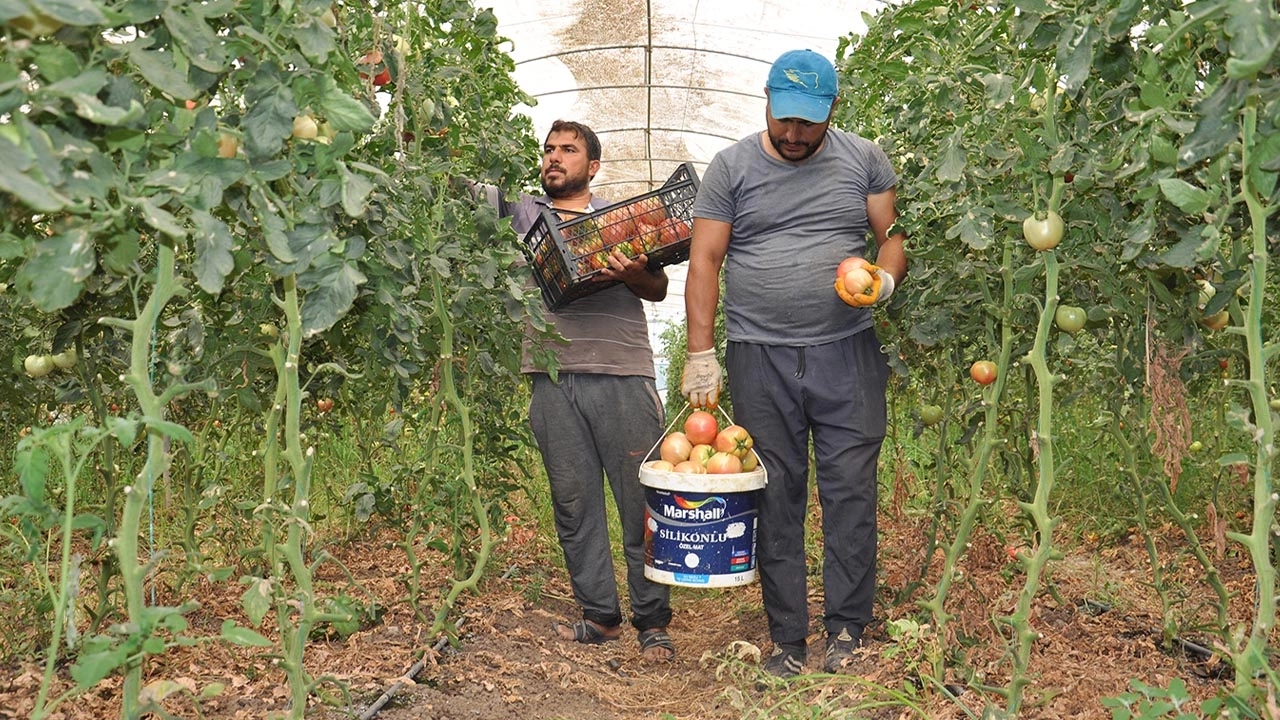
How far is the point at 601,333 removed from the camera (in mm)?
3646

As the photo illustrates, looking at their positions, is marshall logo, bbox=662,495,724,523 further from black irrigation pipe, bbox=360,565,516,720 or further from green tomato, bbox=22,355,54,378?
green tomato, bbox=22,355,54,378

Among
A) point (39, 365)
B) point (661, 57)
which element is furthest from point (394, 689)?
point (661, 57)

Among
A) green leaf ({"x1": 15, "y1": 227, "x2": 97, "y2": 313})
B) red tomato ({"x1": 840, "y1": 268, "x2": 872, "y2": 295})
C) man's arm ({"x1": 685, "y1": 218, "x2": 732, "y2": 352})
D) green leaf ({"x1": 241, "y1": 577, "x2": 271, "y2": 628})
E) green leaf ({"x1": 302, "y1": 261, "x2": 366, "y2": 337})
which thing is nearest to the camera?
green leaf ({"x1": 15, "y1": 227, "x2": 97, "y2": 313})

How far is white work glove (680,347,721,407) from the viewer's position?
331cm

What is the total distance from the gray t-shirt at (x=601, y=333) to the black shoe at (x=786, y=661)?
98 centimetres

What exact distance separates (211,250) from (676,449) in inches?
73.8

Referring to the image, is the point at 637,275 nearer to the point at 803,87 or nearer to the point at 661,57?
the point at 803,87

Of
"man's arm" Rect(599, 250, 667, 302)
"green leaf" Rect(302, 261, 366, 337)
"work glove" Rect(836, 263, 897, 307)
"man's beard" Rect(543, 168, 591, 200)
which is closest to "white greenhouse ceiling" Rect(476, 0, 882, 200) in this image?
"man's beard" Rect(543, 168, 591, 200)

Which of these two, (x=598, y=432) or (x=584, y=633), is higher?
(x=598, y=432)

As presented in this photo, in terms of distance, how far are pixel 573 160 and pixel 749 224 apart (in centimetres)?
78

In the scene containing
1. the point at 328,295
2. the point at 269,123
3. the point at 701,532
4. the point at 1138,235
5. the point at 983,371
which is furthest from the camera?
the point at 701,532

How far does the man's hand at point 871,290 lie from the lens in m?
2.96

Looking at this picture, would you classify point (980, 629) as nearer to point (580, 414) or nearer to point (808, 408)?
point (808, 408)

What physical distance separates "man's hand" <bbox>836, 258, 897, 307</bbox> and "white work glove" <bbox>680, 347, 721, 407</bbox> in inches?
18.4
